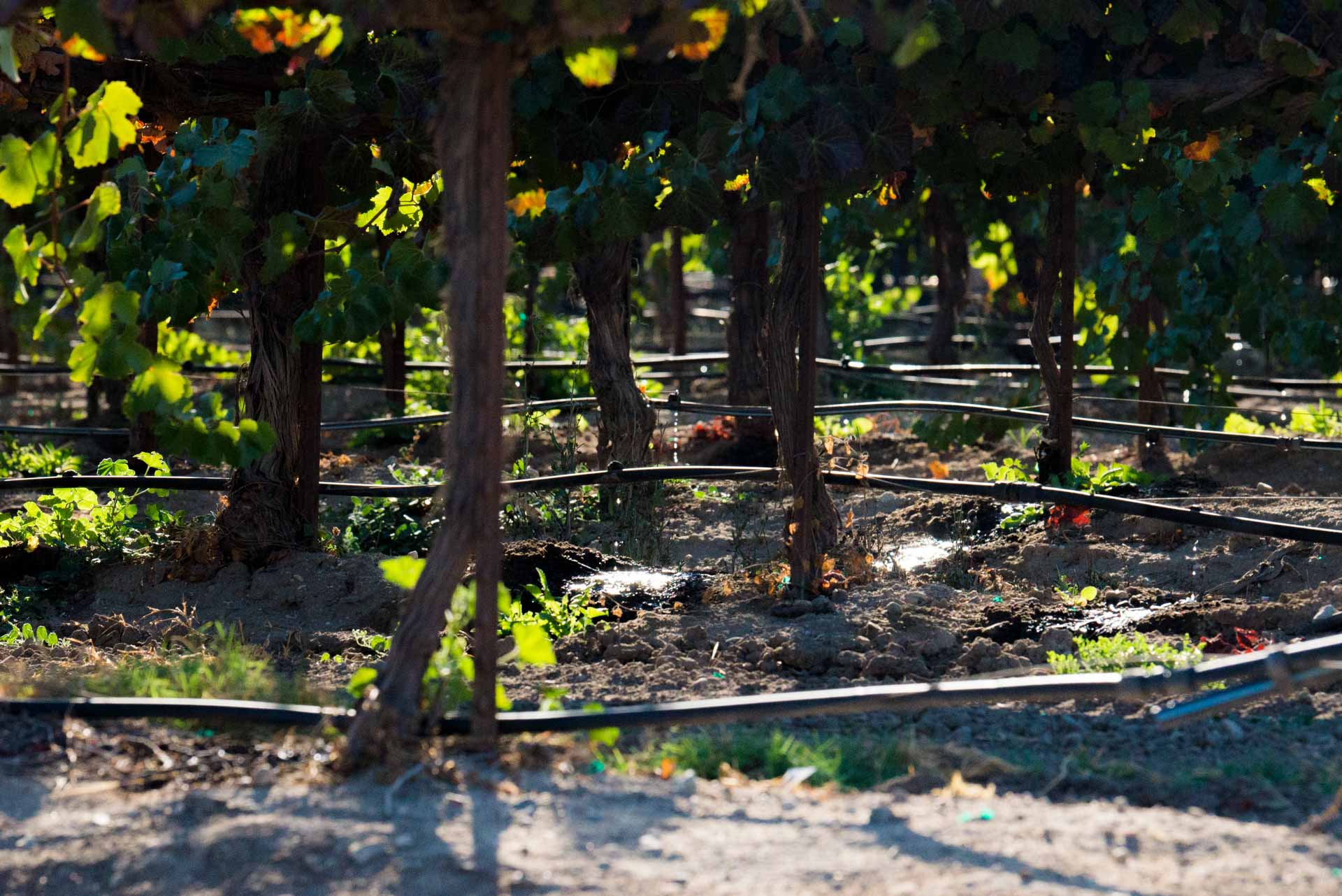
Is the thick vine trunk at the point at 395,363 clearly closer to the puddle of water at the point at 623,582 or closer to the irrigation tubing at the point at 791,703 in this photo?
the puddle of water at the point at 623,582

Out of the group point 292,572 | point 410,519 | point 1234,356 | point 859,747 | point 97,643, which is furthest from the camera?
point 1234,356

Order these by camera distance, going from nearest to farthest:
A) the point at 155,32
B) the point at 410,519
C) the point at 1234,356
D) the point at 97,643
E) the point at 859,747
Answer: the point at 155,32
the point at 859,747
the point at 97,643
the point at 410,519
the point at 1234,356

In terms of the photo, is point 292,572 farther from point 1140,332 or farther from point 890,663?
point 1140,332

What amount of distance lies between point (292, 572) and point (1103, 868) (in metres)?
3.93

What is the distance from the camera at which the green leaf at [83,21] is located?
320 cm

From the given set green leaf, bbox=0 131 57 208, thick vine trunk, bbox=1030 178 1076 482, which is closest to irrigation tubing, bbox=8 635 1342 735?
green leaf, bbox=0 131 57 208

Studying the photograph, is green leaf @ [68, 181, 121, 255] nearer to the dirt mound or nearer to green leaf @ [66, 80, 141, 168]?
green leaf @ [66, 80, 141, 168]

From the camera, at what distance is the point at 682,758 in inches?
134

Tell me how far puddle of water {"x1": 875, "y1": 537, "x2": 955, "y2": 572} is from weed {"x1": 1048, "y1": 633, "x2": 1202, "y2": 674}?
4.58 feet

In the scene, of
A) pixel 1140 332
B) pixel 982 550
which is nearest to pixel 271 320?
pixel 982 550

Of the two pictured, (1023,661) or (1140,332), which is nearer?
(1023,661)

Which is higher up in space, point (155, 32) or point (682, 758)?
point (155, 32)

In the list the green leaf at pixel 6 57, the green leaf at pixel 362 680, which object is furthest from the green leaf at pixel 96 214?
the green leaf at pixel 362 680

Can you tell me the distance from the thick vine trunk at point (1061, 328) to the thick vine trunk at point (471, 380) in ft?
13.6
